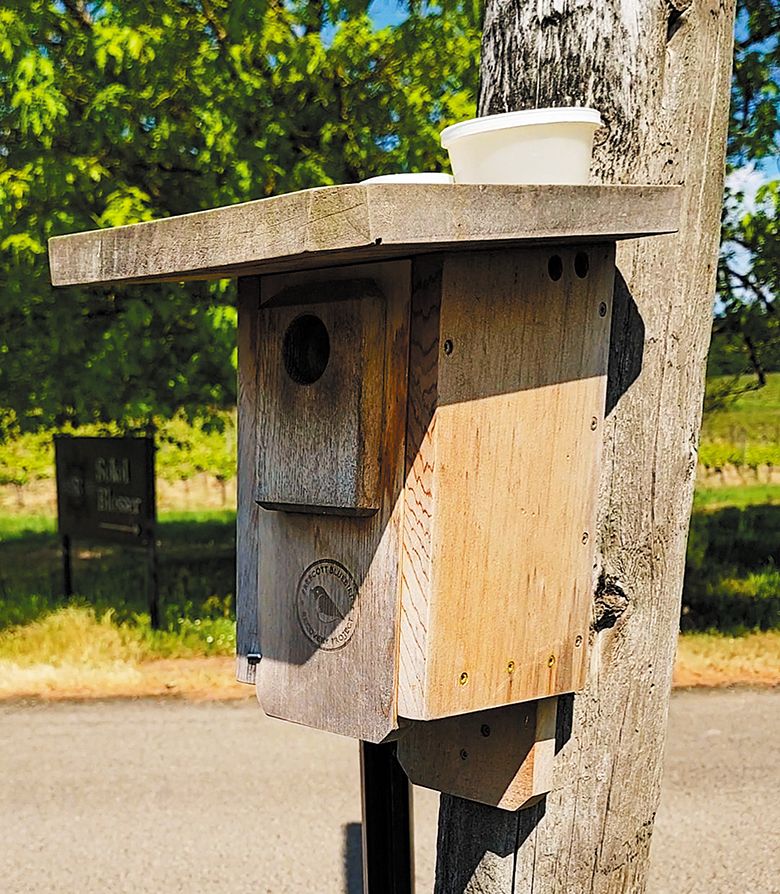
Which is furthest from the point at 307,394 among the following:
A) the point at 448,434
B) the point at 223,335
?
the point at 223,335

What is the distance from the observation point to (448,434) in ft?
5.79

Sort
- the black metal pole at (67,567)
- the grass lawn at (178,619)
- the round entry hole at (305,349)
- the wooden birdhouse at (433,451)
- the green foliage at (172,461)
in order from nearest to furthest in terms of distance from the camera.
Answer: the wooden birdhouse at (433,451), the round entry hole at (305,349), the grass lawn at (178,619), the black metal pole at (67,567), the green foliage at (172,461)

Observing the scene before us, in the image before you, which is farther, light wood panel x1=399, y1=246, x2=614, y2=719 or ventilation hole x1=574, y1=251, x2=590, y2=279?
ventilation hole x1=574, y1=251, x2=590, y2=279

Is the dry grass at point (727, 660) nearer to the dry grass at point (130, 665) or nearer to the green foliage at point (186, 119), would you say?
the dry grass at point (130, 665)

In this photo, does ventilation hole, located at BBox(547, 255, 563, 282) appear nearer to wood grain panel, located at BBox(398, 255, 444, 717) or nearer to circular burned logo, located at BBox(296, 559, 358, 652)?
wood grain panel, located at BBox(398, 255, 444, 717)

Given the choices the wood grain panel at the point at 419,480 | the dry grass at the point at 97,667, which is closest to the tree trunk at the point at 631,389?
the wood grain panel at the point at 419,480

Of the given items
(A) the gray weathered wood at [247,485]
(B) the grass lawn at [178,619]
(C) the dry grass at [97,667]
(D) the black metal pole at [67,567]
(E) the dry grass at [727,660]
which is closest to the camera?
(A) the gray weathered wood at [247,485]

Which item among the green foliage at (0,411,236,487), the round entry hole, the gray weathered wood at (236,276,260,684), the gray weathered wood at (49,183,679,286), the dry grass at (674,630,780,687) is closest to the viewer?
the gray weathered wood at (49,183,679,286)

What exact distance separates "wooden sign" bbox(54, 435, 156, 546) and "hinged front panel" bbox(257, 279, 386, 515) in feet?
19.2

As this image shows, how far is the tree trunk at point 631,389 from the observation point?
76.7 inches

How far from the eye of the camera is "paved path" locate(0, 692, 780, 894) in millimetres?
4352

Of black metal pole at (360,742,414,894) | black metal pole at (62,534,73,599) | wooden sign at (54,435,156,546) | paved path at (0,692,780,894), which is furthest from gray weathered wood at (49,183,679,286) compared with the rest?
black metal pole at (62,534,73,599)

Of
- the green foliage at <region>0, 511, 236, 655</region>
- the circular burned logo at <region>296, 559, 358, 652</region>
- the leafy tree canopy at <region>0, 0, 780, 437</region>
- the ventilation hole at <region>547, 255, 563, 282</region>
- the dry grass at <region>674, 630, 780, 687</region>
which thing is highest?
the leafy tree canopy at <region>0, 0, 780, 437</region>

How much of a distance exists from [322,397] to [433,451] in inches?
9.6
